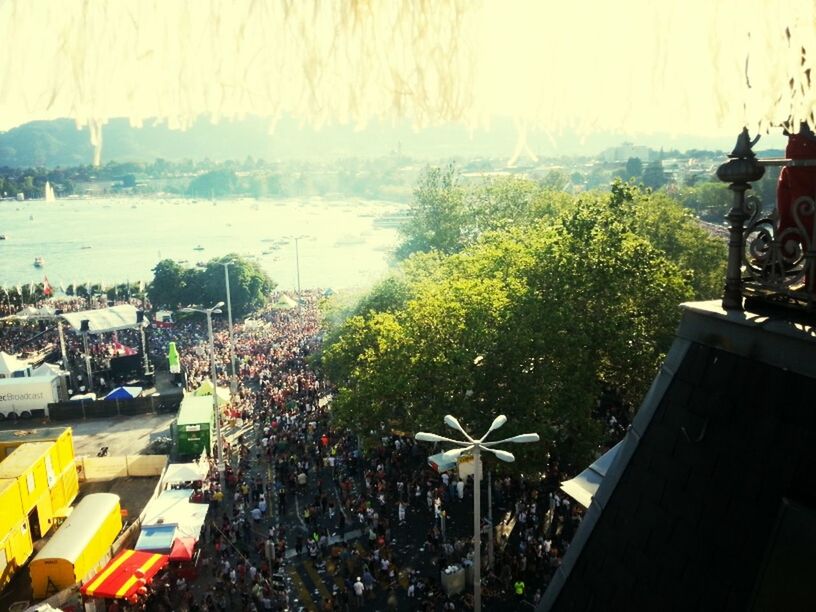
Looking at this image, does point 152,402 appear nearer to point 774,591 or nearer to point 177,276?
point 177,276

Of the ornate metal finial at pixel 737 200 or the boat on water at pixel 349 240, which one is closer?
the ornate metal finial at pixel 737 200

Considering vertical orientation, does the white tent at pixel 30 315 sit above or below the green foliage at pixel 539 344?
below

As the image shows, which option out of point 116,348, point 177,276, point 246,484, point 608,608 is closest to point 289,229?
point 177,276

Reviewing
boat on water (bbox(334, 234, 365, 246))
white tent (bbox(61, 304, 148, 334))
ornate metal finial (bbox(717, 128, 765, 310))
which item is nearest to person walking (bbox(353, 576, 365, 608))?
ornate metal finial (bbox(717, 128, 765, 310))

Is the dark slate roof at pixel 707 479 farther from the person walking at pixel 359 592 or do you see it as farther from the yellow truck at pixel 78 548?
the yellow truck at pixel 78 548

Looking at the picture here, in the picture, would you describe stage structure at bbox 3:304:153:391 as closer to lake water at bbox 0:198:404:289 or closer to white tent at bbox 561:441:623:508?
white tent at bbox 561:441:623:508

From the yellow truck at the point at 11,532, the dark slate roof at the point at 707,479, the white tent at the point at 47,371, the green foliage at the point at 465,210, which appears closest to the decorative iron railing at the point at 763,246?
the dark slate roof at the point at 707,479

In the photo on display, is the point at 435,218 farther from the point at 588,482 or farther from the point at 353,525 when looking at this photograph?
the point at 588,482

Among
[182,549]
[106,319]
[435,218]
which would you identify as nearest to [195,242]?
[106,319]
